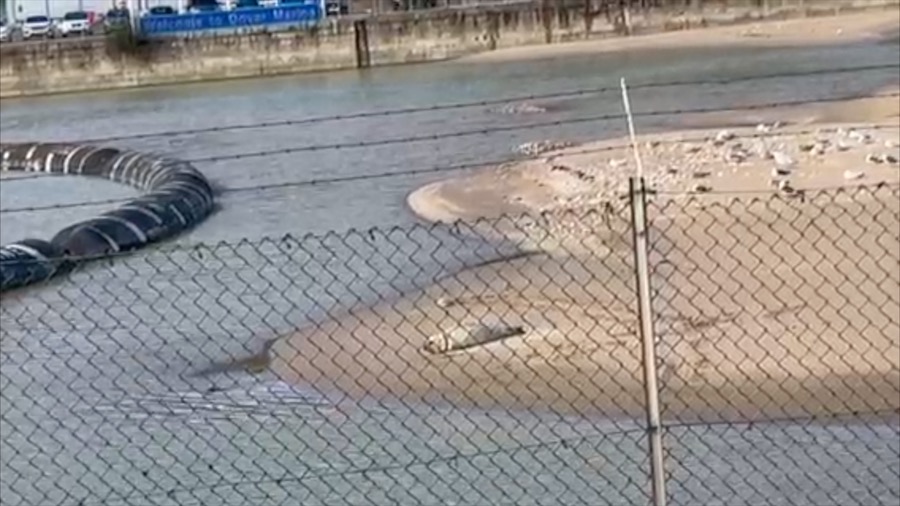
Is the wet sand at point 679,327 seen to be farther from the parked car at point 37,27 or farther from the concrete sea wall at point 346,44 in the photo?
the parked car at point 37,27

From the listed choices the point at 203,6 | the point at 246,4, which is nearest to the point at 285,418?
the point at 246,4

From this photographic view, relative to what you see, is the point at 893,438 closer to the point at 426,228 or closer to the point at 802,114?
the point at 426,228

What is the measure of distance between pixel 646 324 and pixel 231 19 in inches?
2105

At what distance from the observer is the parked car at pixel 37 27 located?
60156 mm

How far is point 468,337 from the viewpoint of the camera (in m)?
12.3

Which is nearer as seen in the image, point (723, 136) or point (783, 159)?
point (783, 159)

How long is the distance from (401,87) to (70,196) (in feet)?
62.2

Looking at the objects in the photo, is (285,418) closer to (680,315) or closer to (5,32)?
(680,315)

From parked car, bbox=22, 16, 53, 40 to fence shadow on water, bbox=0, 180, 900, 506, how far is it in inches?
1756

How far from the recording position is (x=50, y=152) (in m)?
34.2

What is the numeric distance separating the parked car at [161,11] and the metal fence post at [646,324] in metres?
55.3

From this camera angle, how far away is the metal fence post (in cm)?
496

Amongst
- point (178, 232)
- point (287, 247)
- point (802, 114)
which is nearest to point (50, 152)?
point (178, 232)

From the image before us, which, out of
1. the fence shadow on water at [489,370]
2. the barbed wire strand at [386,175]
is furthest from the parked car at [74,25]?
the fence shadow on water at [489,370]
